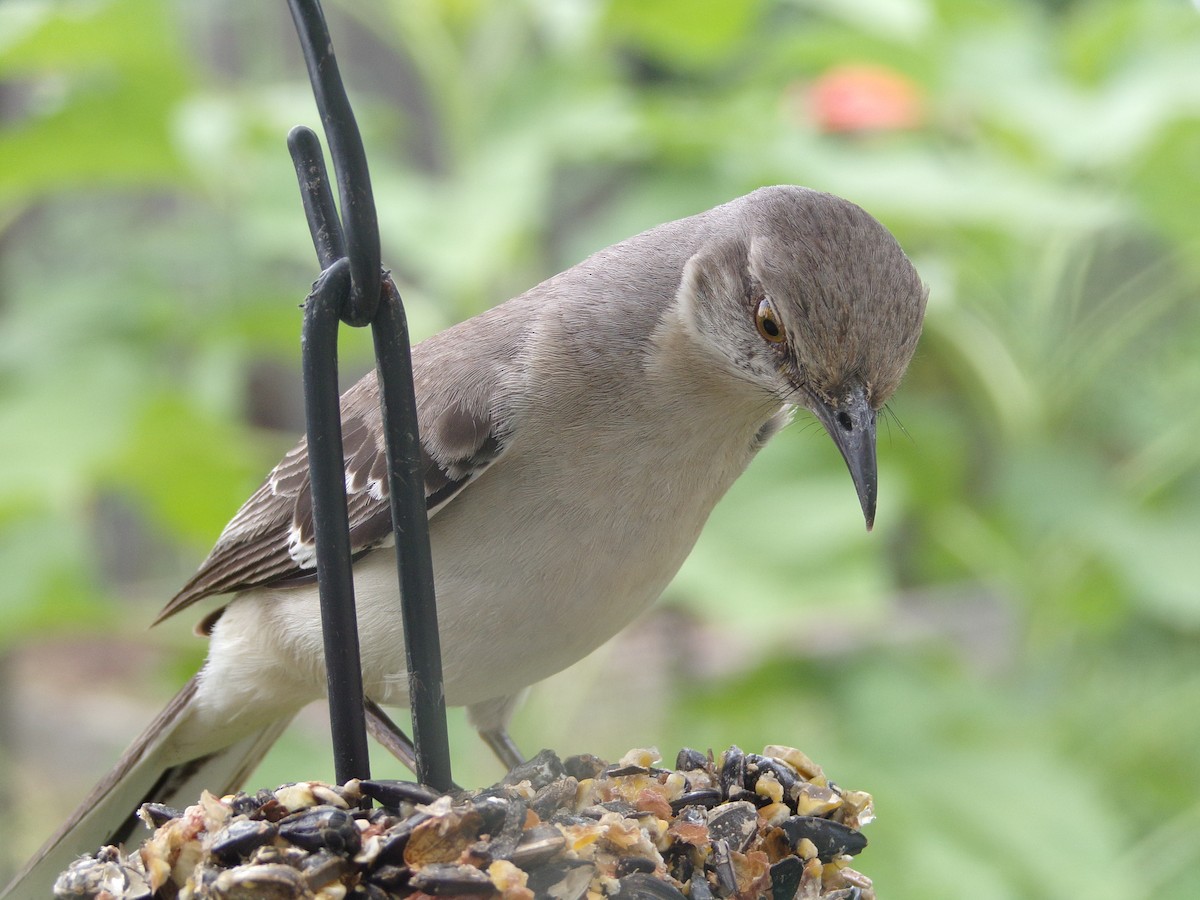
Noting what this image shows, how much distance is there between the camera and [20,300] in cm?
519

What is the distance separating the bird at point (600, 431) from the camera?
2.35 m

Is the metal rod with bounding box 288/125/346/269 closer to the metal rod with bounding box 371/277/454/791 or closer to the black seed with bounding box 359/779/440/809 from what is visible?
the metal rod with bounding box 371/277/454/791

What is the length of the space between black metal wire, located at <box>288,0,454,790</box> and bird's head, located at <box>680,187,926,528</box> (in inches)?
32.3

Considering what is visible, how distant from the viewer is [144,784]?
2.85m

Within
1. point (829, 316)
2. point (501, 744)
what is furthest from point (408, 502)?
point (501, 744)

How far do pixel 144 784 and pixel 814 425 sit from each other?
6.43 feet

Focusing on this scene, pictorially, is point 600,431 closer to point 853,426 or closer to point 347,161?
point 853,426

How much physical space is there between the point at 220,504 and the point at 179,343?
99cm

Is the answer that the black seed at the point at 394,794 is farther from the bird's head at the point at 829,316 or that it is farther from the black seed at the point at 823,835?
the bird's head at the point at 829,316

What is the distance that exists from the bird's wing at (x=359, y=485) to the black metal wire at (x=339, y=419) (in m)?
0.60

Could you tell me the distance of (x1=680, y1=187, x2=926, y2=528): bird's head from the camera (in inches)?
90.8

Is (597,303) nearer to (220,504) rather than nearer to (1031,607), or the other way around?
(220,504)

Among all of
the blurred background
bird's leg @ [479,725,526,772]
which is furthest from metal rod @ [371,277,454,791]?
the blurred background

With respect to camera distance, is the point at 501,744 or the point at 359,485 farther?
the point at 501,744
